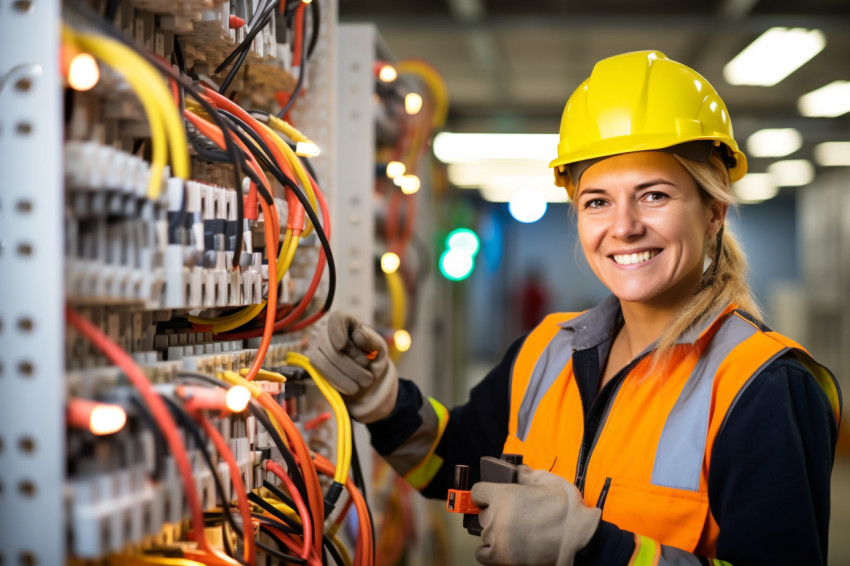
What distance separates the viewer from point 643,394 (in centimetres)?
123

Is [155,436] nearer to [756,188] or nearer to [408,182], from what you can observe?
[408,182]

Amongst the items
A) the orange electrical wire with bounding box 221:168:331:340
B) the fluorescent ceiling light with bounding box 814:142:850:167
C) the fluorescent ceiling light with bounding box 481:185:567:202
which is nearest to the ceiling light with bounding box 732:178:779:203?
the fluorescent ceiling light with bounding box 814:142:850:167

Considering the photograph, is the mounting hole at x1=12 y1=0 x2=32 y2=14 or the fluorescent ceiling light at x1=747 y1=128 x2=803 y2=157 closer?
the mounting hole at x1=12 y1=0 x2=32 y2=14

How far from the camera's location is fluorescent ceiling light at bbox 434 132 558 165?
8.45 metres

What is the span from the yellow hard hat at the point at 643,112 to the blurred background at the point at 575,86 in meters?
0.35

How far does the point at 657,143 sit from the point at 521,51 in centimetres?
543

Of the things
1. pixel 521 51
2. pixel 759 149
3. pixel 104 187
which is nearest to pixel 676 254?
pixel 104 187

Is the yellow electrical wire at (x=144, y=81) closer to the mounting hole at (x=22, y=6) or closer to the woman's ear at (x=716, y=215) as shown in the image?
→ the mounting hole at (x=22, y=6)

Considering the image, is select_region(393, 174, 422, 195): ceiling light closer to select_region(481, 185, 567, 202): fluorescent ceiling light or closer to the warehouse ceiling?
the warehouse ceiling

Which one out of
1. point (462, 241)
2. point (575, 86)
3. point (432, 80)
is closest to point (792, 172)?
point (575, 86)

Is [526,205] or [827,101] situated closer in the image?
[827,101]

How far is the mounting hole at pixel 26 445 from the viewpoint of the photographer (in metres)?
0.68

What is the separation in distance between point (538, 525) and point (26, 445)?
2.19 ft

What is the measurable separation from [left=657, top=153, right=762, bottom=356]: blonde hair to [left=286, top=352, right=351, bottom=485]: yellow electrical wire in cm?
52
